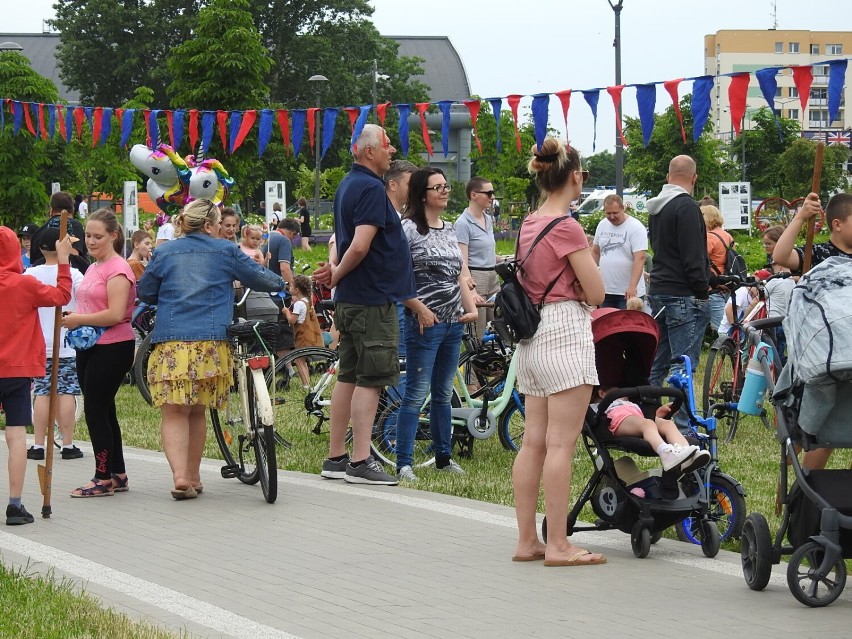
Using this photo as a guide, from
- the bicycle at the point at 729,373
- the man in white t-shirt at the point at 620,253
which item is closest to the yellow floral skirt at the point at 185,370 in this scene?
the bicycle at the point at 729,373

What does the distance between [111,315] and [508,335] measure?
3.06 metres

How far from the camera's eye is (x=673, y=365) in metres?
10.2

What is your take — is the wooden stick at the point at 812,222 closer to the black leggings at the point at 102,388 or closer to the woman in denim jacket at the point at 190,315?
the woman in denim jacket at the point at 190,315

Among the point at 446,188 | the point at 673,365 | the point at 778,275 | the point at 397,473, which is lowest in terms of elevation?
the point at 397,473

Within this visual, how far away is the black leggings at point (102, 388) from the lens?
8.70 m

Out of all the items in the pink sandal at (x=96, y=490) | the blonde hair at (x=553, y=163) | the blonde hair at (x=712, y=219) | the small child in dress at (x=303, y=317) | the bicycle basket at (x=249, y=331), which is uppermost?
the blonde hair at (x=553, y=163)

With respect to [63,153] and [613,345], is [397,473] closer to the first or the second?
[613,345]

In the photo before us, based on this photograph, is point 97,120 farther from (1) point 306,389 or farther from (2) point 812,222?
(2) point 812,222

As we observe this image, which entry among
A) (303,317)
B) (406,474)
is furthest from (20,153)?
(406,474)

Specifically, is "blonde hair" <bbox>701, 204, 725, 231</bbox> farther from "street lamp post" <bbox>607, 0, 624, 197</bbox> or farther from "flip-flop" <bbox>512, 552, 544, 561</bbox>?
"street lamp post" <bbox>607, 0, 624, 197</bbox>

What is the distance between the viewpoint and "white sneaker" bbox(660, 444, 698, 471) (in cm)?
638

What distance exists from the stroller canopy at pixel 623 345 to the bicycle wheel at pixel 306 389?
166 inches

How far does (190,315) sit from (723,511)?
3.43 meters

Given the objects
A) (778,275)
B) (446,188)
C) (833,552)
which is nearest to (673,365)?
(778,275)
